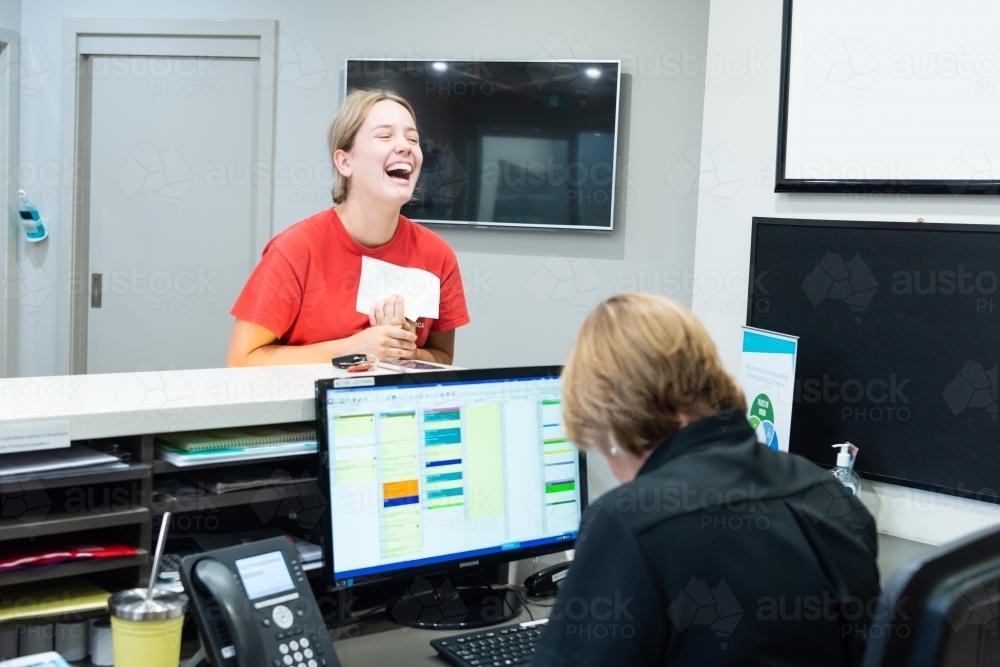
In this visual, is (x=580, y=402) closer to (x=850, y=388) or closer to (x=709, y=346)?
(x=709, y=346)

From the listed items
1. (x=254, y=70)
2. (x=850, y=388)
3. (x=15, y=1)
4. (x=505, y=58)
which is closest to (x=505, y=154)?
(x=505, y=58)

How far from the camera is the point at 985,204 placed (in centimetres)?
208

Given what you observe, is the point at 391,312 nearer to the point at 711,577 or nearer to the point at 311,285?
the point at 311,285

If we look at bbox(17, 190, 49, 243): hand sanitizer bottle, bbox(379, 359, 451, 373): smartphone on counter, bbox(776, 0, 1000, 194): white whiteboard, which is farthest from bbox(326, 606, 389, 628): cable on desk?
bbox(17, 190, 49, 243): hand sanitizer bottle

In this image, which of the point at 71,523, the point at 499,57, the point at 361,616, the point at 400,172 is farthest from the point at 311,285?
the point at 499,57

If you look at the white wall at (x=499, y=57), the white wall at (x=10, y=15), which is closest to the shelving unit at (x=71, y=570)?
the white wall at (x=499, y=57)

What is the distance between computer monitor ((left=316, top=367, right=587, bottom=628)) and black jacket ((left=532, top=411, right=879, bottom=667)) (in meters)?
0.43

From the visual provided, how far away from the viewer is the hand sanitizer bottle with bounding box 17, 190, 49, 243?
4.08 metres

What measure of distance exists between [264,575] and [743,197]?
166 centimetres

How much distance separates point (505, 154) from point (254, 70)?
1.12 m

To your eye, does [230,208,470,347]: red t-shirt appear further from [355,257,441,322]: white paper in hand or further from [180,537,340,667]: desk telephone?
[180,537,340,667]: desk telephone

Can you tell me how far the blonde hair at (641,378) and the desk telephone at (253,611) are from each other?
1.32 feet

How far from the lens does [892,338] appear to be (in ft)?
7.27

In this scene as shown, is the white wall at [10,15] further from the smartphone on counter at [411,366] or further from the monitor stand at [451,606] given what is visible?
the monitor stand at [451,606]
